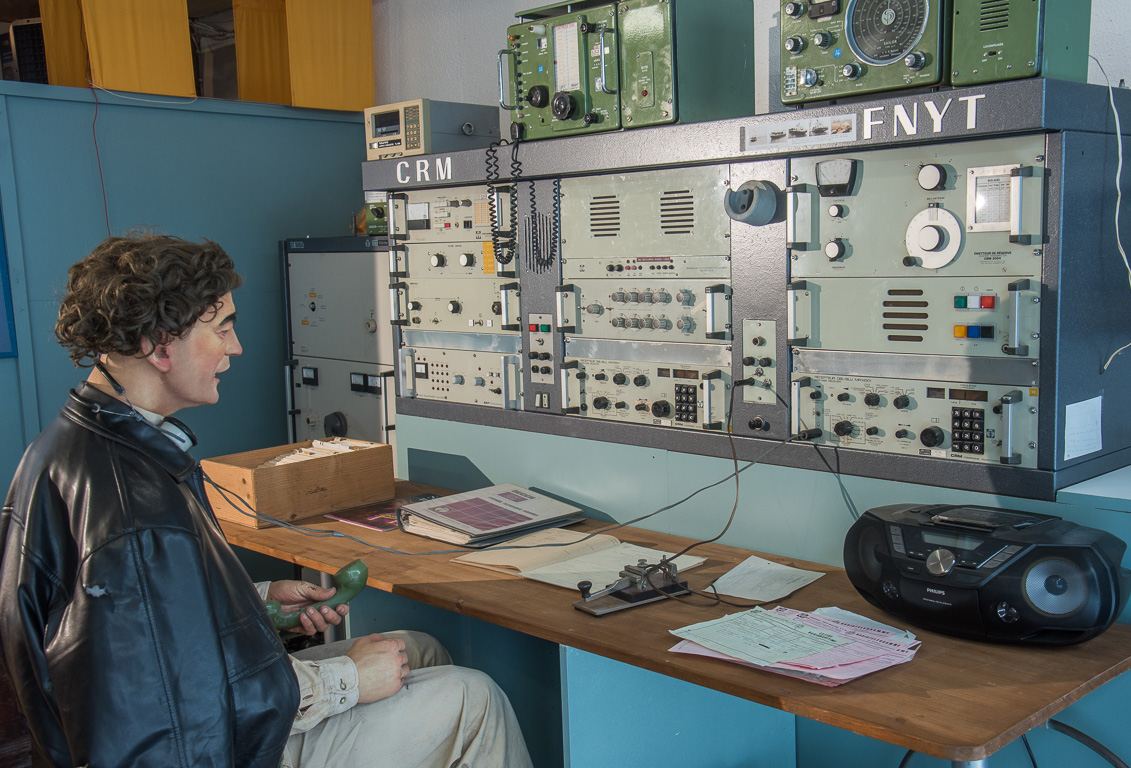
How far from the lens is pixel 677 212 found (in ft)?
7.96

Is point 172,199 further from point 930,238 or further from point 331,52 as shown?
point 930,238

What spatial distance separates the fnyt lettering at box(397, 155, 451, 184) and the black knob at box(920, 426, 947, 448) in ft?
5.18

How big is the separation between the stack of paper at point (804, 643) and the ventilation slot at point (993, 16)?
3.74 ft

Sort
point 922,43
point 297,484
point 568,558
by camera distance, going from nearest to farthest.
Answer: point 922,43, point 568,558, point 297,484

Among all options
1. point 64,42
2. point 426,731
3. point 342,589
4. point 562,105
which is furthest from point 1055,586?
point 64,42

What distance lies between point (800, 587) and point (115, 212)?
3320mm

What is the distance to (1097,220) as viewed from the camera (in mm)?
1944

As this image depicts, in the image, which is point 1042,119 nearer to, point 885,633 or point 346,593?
point 885,633

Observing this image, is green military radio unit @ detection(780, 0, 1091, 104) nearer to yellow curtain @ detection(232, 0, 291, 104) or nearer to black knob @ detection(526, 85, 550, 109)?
black knob @ detection(526, 85, 550, 109)

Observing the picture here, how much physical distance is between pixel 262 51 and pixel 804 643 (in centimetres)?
393

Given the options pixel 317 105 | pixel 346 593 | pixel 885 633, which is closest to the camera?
pixel 885 633

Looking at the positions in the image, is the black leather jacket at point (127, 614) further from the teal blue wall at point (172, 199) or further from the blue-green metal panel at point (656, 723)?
the teal blue wall at point (172, 199)

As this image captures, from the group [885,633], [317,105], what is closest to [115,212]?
[317,105]

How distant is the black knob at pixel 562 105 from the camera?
8.38 ft
